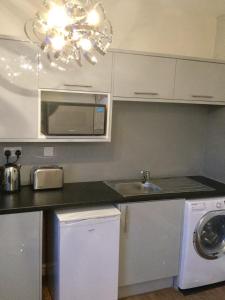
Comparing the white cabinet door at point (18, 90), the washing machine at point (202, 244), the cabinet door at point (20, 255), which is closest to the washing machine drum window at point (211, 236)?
the washing machine at point (202, 244)

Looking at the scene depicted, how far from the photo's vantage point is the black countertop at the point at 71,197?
205 centimetres

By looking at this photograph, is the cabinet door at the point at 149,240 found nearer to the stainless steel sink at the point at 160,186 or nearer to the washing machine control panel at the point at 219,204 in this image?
the stainless steel sink at the point at 160,186

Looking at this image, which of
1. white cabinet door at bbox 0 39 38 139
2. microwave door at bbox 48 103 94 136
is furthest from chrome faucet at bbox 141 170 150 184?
white cabinet door at bbox 0 39 38 139

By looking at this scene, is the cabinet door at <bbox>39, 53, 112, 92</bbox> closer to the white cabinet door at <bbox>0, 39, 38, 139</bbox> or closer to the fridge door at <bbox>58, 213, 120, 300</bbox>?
the white cabinet door at <bbox>0, 39, 38, 139</bbox>

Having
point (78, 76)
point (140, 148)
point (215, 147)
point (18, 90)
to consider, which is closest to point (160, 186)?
point (140, 148)

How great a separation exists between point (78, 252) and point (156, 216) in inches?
29.3

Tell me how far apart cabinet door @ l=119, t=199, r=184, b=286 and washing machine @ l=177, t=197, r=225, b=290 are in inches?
3.1

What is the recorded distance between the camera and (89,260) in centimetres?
213

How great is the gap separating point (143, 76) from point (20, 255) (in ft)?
5.80

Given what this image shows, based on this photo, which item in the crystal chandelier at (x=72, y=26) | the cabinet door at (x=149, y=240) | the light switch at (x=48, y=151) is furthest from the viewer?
the light switch at (x=48, y=151)

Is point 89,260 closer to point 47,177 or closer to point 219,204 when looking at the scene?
point 47,177

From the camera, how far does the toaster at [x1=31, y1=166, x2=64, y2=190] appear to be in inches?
94.5

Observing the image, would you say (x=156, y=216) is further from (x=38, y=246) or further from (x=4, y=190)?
(x=4, y=190)

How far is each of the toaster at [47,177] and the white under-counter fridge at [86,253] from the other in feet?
1.17
